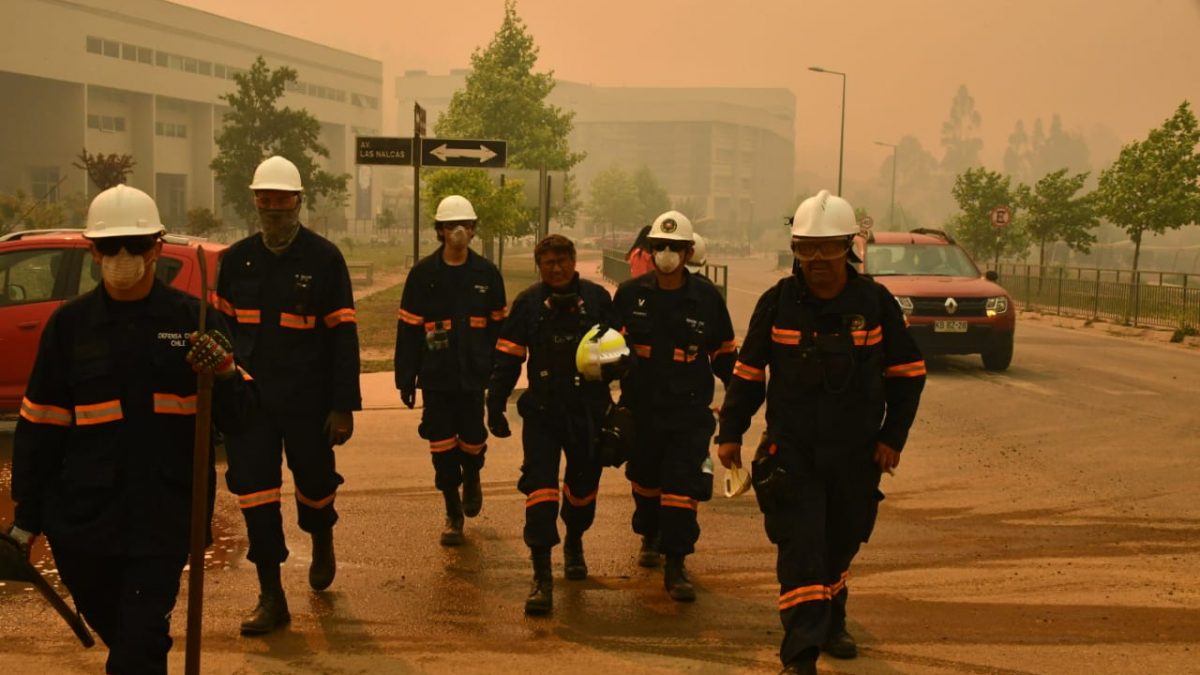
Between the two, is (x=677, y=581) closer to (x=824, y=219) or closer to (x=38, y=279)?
(x=824, y=219)

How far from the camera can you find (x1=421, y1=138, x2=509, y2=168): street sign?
15.2 metres

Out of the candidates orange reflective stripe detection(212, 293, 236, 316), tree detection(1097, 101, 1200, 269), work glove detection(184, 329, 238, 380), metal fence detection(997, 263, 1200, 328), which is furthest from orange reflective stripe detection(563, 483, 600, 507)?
tree detection(1097, 101, 1200, 269)

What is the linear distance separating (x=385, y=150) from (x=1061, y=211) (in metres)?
32.0

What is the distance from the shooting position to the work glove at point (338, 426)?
6289 millimetres

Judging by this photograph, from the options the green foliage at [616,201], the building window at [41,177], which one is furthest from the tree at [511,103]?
the green foliage at [616,201]

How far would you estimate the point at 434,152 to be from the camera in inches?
600

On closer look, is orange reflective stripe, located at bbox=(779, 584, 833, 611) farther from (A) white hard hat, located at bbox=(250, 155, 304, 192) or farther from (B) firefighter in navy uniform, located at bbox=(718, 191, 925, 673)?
(A) white hard hat, located at bbox=(250, 155, 304, 192)

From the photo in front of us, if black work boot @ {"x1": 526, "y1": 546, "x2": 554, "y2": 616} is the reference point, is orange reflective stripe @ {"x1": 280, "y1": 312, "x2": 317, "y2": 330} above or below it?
above

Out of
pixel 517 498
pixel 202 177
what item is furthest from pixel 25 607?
pixel 202 177

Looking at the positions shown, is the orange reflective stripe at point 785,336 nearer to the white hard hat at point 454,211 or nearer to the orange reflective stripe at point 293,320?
the orange reflective stripe at point 293,320

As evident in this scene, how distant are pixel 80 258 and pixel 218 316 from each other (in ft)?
23.6

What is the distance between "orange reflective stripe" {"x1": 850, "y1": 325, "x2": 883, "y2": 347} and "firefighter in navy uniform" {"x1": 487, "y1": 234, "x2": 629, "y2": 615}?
5.14 feet

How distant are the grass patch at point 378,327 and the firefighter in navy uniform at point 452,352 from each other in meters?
3.07

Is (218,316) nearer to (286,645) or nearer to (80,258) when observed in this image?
(286,645)
